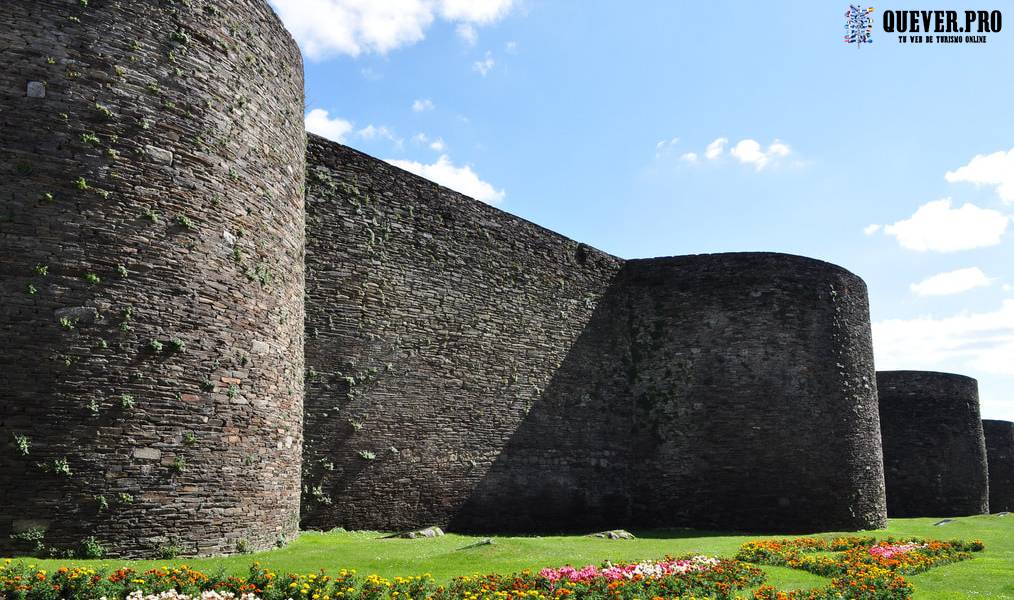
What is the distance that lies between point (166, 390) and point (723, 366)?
16.5 m

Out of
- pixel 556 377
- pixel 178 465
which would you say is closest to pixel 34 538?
pixel 178 465

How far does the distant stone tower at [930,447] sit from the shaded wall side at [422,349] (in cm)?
1634

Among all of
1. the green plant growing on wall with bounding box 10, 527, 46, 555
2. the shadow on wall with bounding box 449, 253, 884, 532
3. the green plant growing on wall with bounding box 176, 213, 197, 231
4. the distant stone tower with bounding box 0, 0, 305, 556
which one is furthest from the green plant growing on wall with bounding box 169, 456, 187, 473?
the shadow on wall with bounding box 449, 253, 884, 532

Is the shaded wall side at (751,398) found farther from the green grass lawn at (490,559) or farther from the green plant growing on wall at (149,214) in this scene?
the green plant growing on wall at (149,214)

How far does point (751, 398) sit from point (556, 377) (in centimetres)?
578

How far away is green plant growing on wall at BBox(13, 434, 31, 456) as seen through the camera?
382 inches

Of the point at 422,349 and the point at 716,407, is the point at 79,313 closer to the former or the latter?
the point at 422,349

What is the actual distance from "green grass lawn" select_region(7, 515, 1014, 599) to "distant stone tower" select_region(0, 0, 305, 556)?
0.60 meters

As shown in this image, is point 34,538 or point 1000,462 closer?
point 34,538

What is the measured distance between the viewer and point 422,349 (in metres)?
18.0

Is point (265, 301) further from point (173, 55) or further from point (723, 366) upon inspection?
point (723, 366)

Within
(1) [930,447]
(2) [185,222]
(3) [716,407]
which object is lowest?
(1) [930,447]

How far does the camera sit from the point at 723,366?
2309 centimetres

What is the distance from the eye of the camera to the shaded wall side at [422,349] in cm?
1605
